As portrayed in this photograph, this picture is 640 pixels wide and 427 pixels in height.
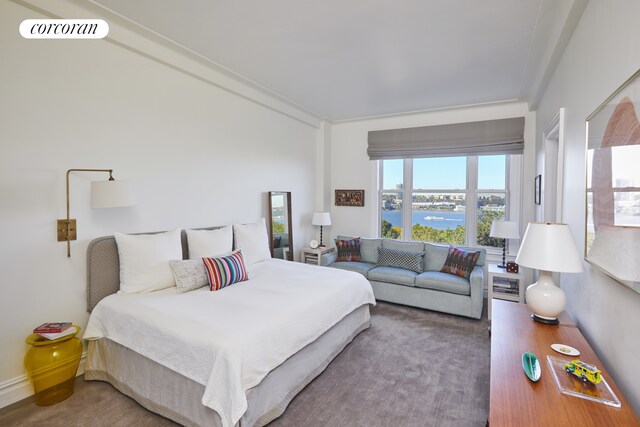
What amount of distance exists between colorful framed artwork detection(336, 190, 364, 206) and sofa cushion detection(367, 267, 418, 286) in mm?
1438

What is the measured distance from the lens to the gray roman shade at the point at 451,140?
4.20 meters

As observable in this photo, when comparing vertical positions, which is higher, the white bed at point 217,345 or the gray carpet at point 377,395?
the white bed at point 217,345

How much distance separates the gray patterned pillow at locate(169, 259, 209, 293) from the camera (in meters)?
2.53

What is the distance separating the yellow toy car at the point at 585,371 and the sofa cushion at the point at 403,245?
3028 millimetres

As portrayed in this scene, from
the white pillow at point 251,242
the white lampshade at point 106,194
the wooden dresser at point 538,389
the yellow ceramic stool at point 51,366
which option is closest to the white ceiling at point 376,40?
the white lampshade at point 106,194

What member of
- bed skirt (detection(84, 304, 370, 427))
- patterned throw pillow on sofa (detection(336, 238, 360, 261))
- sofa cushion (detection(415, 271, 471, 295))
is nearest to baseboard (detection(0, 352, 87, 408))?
bed skirt (detection(84, 304, 370, 427))

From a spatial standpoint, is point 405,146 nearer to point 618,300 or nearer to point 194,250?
point 194,250

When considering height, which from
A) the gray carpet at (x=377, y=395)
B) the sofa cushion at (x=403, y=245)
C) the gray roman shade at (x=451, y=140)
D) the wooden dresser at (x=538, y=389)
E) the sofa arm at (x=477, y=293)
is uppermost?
the gray roman shade at (x=451, y=140)

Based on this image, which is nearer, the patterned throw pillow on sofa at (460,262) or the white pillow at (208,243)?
the white pillow at (208,243)

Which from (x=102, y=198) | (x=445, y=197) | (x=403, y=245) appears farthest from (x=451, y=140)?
(x=102, y=198)

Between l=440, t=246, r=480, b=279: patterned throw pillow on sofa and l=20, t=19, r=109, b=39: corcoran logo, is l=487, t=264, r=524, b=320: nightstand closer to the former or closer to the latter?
l=440, t=246, r=480, b=279: patterned throw pillow on sofa

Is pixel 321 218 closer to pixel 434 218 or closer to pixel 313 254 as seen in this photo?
pixel 313 254

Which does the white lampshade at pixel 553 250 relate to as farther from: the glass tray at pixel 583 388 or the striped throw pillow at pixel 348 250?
the striped throw pillow at pixel 348 250

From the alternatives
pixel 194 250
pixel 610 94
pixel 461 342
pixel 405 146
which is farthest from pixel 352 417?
pixel 405 146
